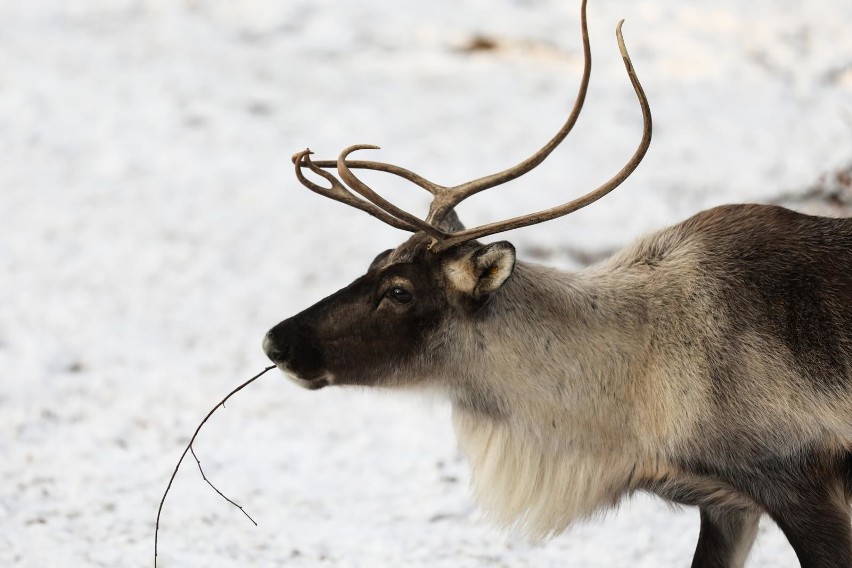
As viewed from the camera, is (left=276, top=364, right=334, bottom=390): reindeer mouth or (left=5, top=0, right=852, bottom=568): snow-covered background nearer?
(left=276, top=364, right=334, bottom=390): reindeer mouth

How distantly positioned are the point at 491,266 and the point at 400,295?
0.30 m

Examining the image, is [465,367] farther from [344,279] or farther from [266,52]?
[266,52]

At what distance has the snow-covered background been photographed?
473 centimetres

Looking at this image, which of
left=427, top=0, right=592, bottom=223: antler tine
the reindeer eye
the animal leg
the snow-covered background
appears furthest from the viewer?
the snow-covered background

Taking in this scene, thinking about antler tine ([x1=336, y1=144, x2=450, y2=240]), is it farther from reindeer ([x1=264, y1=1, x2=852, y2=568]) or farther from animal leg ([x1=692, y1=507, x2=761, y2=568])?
animal leg ([x1=692, y1=507, x2=761, y2=568])

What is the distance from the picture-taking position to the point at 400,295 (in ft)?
11.6

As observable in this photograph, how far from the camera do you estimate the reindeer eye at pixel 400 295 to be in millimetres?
3531

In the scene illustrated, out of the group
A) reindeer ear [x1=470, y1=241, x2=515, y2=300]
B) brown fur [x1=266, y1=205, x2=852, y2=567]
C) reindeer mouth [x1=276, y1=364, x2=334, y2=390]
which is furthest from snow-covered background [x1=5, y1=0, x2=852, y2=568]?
reindeer ear [x1=470, y1=241, x2=515, y2=300]

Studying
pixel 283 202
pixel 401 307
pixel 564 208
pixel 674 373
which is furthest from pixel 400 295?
pixel 283 202

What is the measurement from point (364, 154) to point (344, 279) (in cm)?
118

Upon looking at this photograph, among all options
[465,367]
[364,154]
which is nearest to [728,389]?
[465,367]

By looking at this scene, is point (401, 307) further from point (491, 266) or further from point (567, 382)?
point (567, 382)

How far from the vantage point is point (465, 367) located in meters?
3.63

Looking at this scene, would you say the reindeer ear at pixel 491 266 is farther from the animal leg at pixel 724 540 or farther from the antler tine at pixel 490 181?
the animal leg at pixel 724 540
